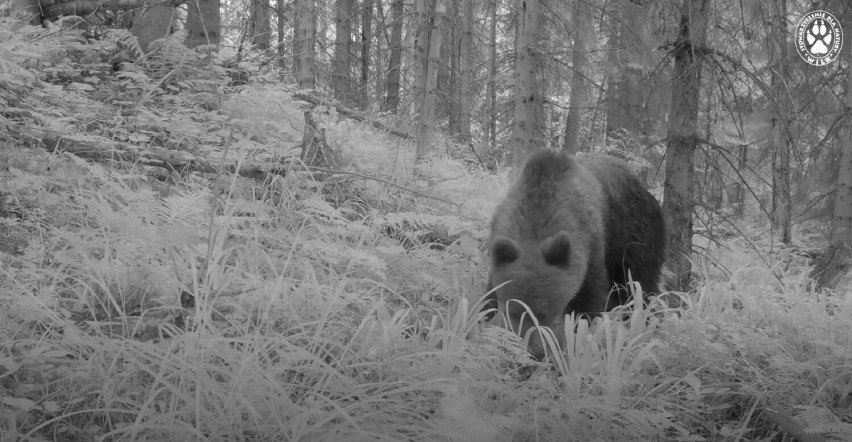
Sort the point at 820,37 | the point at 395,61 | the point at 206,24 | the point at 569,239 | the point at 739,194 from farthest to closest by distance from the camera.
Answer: the point at 395,61 → the point at 739,194 → the point at 206,24 → the point at 820,37 → the point at 569,239

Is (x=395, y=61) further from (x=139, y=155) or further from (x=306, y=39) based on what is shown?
(x=139, y=155)

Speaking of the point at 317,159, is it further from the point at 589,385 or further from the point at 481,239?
the point at 589,385

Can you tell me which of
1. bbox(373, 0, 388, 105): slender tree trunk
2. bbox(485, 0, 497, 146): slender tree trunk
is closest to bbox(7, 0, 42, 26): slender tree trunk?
bbox(373, 0, 388, 105): slender tree trunk

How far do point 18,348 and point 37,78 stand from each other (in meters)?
4.69

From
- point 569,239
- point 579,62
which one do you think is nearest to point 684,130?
point 569,239

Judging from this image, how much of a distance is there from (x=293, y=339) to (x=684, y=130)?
5015mm

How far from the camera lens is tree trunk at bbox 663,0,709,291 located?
6551mm

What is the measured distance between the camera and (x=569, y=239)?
4562 millimetres

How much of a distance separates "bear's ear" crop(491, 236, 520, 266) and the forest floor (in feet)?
1.47

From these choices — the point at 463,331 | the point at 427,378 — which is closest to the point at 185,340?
the point at 427,378

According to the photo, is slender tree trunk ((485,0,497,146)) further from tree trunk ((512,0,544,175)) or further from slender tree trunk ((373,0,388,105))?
tree trunk ((512,0,544,175))

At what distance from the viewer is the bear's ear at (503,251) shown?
4.61 m

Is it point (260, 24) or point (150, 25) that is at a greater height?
point (260, 24)

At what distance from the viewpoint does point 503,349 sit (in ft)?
13.2
